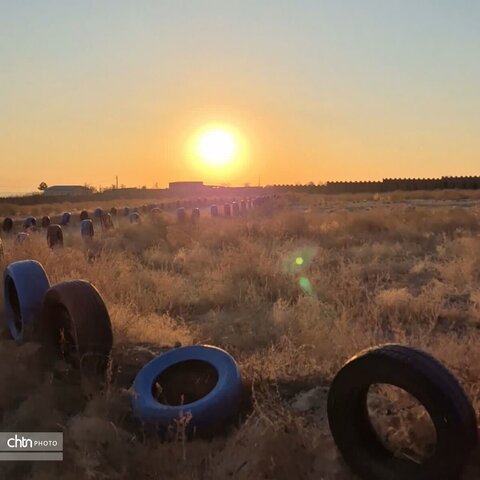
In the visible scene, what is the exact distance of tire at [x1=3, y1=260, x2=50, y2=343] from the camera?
647 centimetres

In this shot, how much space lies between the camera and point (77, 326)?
18.3 ft

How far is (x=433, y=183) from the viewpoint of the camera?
96562mm

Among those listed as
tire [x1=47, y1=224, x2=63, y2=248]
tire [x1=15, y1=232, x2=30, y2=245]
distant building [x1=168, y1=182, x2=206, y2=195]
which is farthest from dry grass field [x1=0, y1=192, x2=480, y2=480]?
distant building [x1=168, y1=182, x2=206, y2=195]

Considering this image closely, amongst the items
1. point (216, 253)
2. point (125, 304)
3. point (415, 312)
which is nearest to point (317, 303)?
point (415, 312)

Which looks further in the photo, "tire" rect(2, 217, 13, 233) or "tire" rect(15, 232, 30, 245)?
"tire" rect(2, 217, 13, 233)

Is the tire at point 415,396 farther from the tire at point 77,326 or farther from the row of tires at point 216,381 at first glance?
the tire at point 77,326

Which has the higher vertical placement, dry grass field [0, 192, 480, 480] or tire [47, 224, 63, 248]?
tire [47, 224, 63, 248]

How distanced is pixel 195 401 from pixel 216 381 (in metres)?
0.38

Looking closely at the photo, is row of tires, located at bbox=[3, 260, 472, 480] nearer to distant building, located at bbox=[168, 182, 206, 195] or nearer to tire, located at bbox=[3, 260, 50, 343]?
tire, located at bbox=[3, 260, 50, 343]

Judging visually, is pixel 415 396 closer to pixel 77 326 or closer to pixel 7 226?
pixel 77 326

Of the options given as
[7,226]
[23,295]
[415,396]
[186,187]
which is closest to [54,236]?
[7,226]

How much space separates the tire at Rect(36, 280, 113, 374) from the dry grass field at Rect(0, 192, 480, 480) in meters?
0.21

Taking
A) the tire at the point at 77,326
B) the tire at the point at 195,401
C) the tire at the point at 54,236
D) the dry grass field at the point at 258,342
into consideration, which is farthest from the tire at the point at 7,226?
the tire at the point at 195,401

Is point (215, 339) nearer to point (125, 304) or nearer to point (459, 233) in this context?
point (125, 304)
